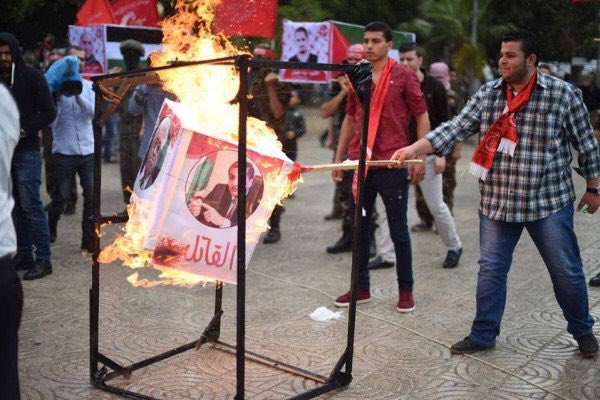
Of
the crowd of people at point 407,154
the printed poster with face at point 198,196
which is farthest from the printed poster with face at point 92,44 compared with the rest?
the printed poster with face at point 198,196

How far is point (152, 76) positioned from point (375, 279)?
10.7ft

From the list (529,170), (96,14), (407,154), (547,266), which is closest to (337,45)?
(96,14)

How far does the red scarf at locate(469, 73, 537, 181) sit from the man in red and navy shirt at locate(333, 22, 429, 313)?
0.90 m

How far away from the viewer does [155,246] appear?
11.3 ft

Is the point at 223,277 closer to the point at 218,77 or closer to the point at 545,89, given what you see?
the point at 218,77

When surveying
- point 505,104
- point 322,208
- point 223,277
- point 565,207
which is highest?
point 505,104

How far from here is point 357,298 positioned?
5.38 m

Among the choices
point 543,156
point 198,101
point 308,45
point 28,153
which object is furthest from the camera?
point 308,45

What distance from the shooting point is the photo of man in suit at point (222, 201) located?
3473mm

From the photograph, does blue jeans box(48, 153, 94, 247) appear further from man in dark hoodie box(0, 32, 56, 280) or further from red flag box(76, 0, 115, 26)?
red flag box(76, 0, 115, 26)

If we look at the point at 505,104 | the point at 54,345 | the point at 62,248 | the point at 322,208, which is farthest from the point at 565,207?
the point at 322,208

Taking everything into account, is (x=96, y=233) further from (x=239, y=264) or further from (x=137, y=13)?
(x=137, y=13)

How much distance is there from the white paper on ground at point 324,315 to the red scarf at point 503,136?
153 cm

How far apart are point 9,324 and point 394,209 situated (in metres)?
3.14
